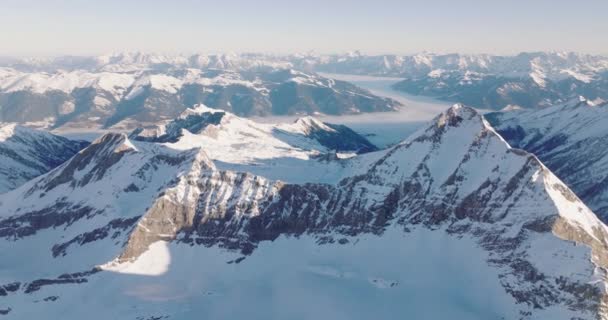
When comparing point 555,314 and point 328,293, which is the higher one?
point 555,314

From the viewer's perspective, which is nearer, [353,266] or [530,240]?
[530,240]

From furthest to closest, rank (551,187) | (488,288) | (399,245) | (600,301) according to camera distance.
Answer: (399,245)
(551,187)
(488,288)
(600,301)

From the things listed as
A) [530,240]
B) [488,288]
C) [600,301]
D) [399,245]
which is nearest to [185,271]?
[399,245]

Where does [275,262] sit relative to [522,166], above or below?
below

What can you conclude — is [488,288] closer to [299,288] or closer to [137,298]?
[299,288]

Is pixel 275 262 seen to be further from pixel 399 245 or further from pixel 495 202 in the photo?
pixel 495 202

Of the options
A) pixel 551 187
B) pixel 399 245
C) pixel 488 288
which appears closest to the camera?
pixel 488 288

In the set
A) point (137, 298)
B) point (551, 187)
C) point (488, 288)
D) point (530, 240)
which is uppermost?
point (551, 187)

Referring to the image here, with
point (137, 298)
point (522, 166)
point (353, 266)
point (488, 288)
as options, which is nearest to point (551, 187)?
point (522, 166)

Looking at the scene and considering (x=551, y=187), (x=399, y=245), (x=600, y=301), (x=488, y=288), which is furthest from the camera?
(x=399, y=245)
